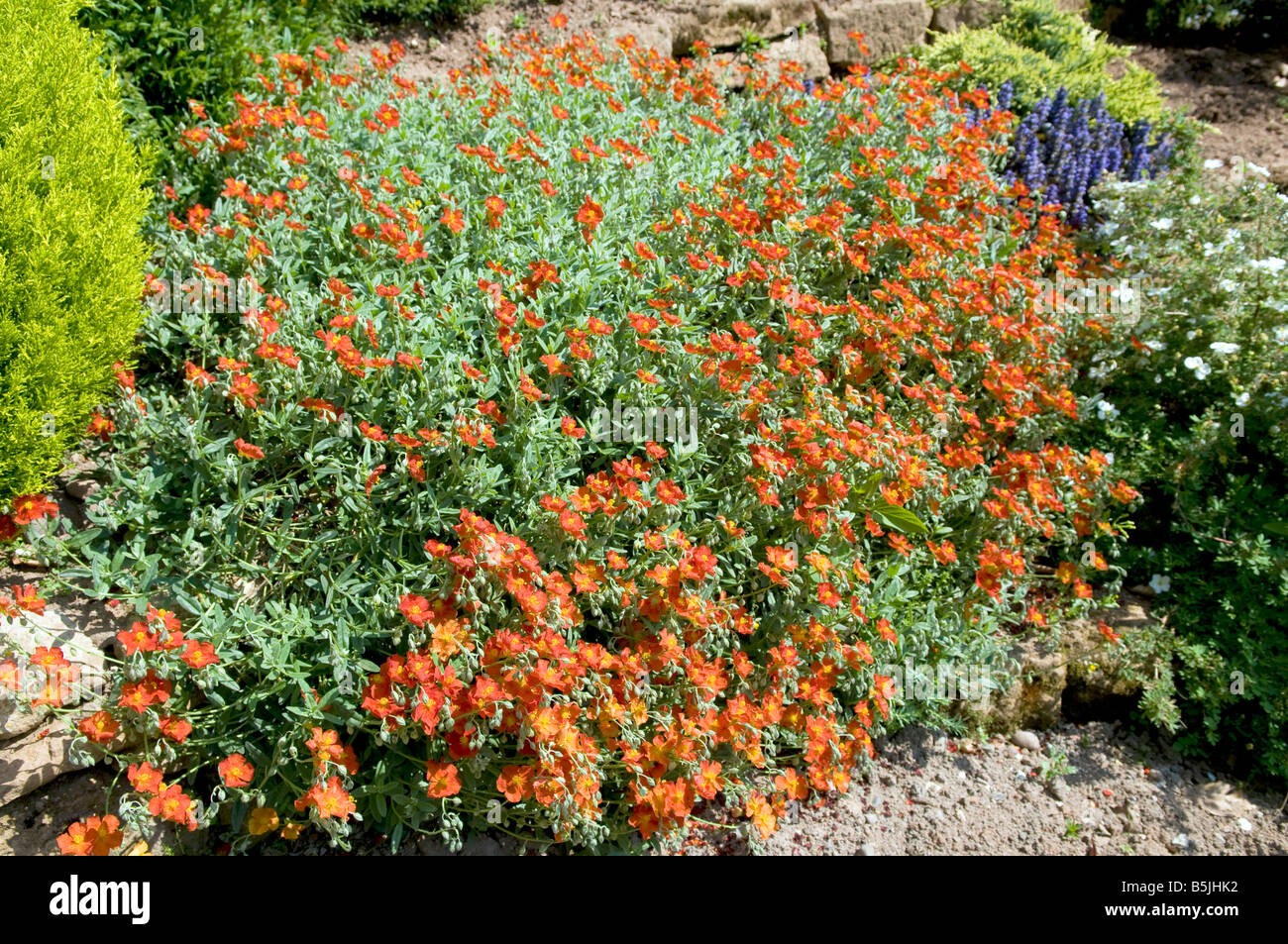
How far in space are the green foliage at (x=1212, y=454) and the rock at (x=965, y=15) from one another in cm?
340

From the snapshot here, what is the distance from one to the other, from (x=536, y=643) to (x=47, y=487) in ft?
5.35

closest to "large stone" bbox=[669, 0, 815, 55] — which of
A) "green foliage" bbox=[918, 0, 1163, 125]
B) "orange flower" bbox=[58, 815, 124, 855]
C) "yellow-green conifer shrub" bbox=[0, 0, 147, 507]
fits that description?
"green foliage" bbox=[918, 0, 1163, 125]

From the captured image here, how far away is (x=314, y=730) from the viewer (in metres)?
2.42

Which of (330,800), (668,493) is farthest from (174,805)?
(668,493)

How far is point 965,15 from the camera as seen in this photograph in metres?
7.79

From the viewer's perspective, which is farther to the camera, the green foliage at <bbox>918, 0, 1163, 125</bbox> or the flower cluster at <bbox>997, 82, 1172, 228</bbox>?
the green foliage at <bbox>918, 0, 1163, 125</bbox>

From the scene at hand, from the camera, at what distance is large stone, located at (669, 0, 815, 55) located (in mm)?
6660

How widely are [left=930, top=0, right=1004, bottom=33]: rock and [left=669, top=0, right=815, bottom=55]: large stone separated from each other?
59.3 inches

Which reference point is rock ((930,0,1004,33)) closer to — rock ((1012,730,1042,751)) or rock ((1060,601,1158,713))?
rock ((1060,601,1158,713))

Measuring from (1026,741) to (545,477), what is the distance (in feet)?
6.95

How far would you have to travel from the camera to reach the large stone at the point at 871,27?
23.1ft

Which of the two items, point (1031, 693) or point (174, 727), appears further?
point (1031, 693)

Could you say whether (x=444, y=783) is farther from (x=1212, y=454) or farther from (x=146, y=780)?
(x=1212, y=454)

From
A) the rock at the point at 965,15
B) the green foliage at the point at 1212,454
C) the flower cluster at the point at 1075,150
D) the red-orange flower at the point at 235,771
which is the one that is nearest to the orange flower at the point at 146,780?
the red-orange flower at the point at 235,771
